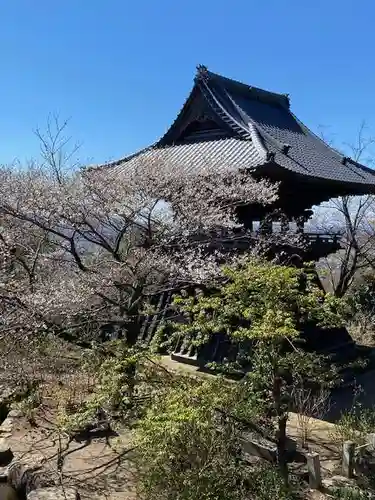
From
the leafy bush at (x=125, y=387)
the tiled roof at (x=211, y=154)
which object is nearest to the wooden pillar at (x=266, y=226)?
the tiled roof at (x=211, y=154)

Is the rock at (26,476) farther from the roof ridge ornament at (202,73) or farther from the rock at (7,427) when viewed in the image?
the roof ridge ornament at (202,73)

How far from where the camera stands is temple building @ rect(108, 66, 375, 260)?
10.5 meters

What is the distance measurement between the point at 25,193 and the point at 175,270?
3.07 meters

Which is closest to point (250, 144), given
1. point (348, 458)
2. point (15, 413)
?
point (348, 458)

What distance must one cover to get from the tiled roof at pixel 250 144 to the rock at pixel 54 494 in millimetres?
→ 6896

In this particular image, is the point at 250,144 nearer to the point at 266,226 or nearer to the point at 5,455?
the point at 266,226

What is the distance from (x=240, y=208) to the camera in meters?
11.2

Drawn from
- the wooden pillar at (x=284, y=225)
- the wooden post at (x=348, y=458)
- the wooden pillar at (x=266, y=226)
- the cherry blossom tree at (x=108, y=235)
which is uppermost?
the wooden pillar at (x=284, y=225)

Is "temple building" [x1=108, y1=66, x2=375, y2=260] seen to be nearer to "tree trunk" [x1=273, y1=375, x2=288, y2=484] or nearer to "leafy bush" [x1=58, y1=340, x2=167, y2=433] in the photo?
"leafy bush" [x1=58, y1=340, x2=167, y2=433]

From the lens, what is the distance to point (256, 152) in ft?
34.1

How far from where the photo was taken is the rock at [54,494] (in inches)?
185

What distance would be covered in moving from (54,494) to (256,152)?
781 centimetres

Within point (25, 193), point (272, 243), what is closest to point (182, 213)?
point (272, 243)

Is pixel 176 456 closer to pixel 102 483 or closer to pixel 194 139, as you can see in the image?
pixel 102 483
